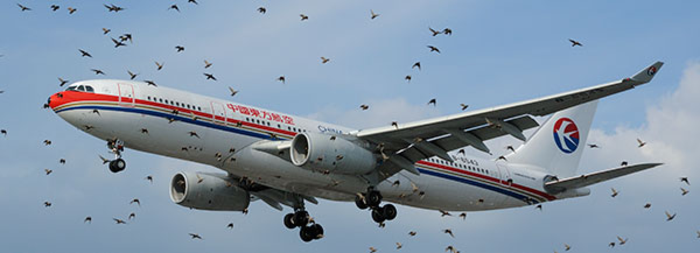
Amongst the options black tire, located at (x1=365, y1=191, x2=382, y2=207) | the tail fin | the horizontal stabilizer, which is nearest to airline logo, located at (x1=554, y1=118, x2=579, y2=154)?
the tail fin

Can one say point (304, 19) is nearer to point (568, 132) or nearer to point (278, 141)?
point (278, 141)

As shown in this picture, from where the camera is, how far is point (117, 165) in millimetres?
36250

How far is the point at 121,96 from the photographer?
1421 inches

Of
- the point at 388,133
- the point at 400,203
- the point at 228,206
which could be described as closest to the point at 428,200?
the point at 400,203

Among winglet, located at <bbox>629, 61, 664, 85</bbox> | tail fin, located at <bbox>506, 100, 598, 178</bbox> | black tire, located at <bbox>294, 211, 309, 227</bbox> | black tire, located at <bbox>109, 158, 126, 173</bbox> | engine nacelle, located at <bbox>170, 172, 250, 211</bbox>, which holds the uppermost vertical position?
tail fin, located at <bbox>506, 100, 598, 178</bbox>

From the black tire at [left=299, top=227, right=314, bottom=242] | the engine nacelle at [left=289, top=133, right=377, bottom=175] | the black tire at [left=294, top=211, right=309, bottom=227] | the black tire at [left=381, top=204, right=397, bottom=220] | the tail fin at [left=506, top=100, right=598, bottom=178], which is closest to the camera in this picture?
the engine nacelle at [left=289, top=133, right=377, bottom=175]

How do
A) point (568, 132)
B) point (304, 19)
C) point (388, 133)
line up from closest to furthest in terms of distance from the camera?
point (304, 19) < point (388, 133) < point (568, 132)

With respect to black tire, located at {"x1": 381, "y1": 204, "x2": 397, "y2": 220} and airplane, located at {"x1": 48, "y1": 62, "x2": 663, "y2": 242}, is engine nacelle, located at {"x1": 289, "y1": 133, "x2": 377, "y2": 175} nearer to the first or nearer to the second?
airplane, located at {"x1": 48, "y1": 62, "x2": 663, "y2": 242}

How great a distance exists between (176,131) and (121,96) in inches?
86.3

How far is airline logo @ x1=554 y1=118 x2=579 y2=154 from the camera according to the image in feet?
167

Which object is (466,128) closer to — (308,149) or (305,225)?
(308,149)

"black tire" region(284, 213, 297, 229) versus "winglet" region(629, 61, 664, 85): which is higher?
"black tire" region(284, 213, 297, 229)

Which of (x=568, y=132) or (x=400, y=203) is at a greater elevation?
(x=568, y=132)

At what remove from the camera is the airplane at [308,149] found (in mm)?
35938
